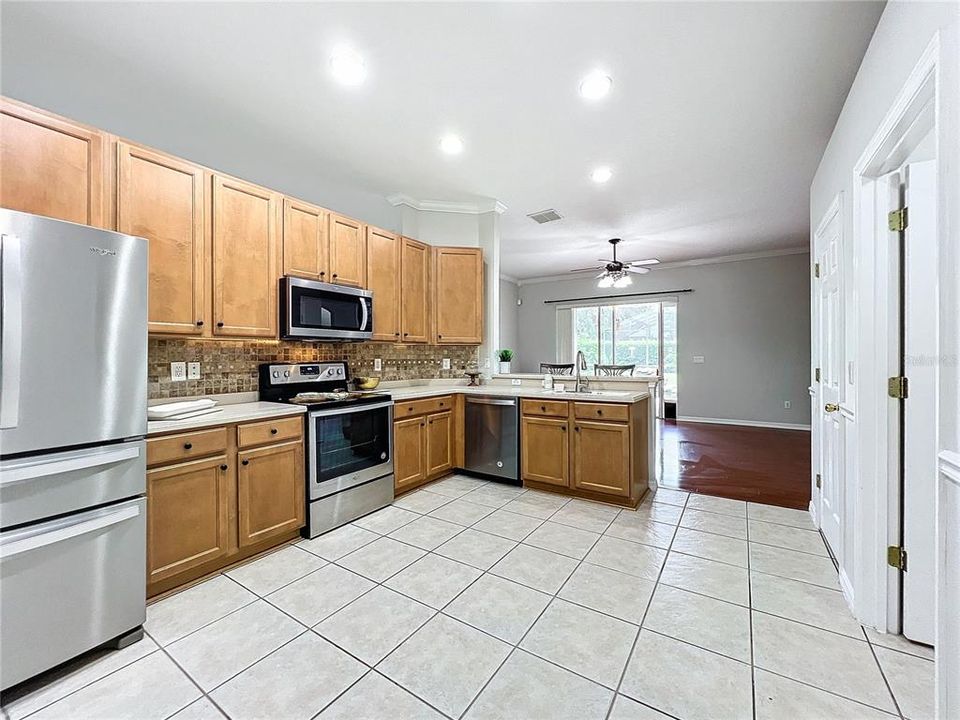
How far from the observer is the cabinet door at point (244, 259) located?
2592 mm

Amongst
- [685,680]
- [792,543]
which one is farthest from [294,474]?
[792,543]

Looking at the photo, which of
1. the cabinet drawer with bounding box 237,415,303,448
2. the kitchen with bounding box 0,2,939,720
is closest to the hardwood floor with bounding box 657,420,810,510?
the kitchen with bounding box 0,2,939,720

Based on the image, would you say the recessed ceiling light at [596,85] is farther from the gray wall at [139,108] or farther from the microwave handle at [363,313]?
the microwave handle at [363,313]

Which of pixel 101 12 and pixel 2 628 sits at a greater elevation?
pixel 101 12

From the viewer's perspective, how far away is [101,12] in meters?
1.96

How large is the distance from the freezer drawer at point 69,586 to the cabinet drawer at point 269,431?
61 centimetres

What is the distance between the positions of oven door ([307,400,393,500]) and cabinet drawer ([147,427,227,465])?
0.56 metres

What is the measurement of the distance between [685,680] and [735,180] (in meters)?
4.07

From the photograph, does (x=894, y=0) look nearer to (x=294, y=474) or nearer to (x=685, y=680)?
(x=685, y=680)

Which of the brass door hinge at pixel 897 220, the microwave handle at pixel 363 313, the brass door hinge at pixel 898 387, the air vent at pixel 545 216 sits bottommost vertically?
the brass door hinge at pixel 898 387

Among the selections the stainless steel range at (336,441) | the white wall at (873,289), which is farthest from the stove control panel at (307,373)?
the white wall at (873,289)

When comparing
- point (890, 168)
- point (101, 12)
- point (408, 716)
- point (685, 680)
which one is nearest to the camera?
point (408, 716)

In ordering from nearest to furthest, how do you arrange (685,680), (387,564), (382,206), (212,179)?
1. (685,680)
2. (387,564)
3. (212,179)
4. (382,206)

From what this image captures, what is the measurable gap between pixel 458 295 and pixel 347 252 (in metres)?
1.27
